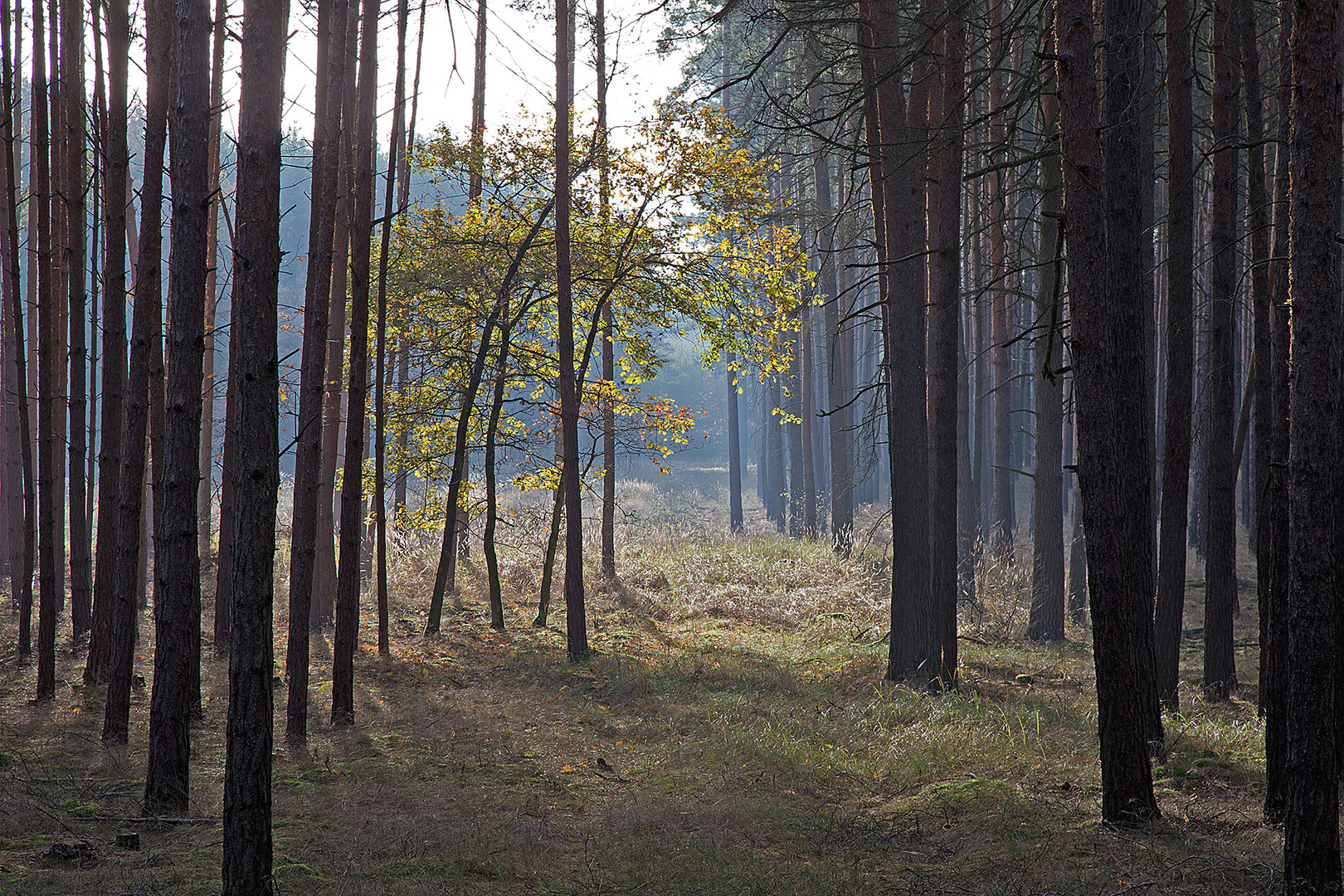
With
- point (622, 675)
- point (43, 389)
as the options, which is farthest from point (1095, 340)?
point (43, 389)

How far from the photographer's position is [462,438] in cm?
1195

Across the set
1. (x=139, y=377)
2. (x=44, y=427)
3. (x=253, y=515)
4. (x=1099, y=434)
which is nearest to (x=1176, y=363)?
(x=1099, y=434)

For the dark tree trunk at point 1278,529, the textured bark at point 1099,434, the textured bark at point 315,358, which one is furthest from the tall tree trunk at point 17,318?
the dark tree trunk at point 1278,529

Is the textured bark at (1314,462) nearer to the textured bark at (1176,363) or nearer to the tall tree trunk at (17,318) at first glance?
the textured bark at (1176,363)

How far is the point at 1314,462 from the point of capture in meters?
3.46

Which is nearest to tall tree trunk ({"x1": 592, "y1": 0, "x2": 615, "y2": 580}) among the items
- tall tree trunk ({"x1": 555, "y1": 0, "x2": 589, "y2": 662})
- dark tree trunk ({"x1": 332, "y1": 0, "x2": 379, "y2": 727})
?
tall tree trunk ({"x1": 555, "y1": 0, "x2": 589, "y2": 662})

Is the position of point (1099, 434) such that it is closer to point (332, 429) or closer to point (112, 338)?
point (112, 338)

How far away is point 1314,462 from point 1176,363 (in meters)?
5.13

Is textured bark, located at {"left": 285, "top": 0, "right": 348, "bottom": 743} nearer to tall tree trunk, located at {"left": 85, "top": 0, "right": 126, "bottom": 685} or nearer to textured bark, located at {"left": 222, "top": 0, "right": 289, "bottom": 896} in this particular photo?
tall tree trunk, located at {"left": 85, "top": 0, "right": 126, "bottom": 685}

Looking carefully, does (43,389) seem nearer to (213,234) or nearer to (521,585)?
(213,234)

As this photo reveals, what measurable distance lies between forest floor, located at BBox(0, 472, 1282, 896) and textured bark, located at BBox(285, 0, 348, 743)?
727 millimetres

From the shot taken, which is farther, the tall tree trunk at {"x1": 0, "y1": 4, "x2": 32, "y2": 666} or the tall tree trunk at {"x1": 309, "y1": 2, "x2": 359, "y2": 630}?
the tall tree trunk at {"x1": 309, "y1": 2, "x2": 359, "y2": 630}

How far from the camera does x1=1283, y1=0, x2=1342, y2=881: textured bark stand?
3.43 m

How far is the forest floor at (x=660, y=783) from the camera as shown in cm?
407
